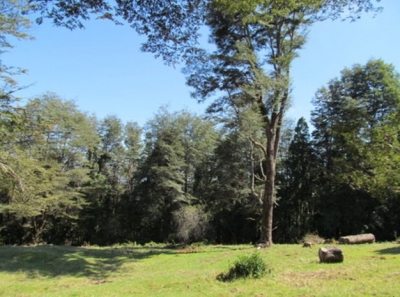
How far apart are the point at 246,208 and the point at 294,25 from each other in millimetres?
16188

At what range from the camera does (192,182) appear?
103 ft

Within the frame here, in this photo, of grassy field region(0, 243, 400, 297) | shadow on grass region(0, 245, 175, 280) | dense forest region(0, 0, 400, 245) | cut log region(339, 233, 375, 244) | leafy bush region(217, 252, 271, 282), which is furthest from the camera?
dense forest region(0, 0, 400, 245)

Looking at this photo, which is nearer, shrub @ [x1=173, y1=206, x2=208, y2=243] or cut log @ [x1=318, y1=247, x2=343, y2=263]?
cut log @ [x1=318, y1=247, x2=343, y2=263]

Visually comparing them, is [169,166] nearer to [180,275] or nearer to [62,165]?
[62,165]

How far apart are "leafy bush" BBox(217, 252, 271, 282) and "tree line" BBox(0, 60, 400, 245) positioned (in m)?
16.9

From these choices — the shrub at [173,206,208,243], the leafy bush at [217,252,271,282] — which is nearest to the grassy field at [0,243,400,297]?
the leafy bush at [217,252,271,282]

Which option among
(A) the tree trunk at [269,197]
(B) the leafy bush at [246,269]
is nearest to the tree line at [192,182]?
(A) the tree trunk at [269,197]

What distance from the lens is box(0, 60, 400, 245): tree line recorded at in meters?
25.2

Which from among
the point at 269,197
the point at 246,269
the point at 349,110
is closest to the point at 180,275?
the point at 246,269

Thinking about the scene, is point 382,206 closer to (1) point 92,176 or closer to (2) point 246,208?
(2) point 246,208

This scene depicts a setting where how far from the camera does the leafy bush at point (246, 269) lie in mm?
7527

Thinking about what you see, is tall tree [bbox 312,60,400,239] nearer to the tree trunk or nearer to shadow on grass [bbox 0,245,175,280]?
the tree trunk

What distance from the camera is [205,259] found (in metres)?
11.8

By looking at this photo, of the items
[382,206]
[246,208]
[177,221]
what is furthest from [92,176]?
[382,206]
